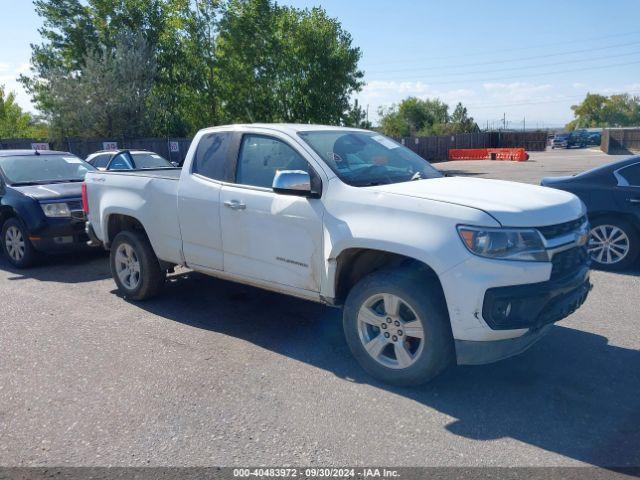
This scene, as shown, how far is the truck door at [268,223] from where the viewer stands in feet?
15.6

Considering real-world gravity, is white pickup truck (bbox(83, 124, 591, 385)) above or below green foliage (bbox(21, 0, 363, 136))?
below

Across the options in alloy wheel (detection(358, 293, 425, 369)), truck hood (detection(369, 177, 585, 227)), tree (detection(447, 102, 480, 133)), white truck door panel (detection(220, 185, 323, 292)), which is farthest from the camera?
tree (detection(447, 102, 480, 133))

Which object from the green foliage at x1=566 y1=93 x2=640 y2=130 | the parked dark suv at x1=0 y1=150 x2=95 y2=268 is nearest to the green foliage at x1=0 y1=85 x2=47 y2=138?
the parked dark suv at x1=0 y1=150 x2=95 y2=268

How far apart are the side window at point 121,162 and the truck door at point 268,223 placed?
13.2 ft

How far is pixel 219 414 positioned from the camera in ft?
13.0

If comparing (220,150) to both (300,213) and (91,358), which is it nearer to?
(300,213)

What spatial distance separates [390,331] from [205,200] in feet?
7.31

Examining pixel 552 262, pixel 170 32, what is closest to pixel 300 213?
pixel 552 262

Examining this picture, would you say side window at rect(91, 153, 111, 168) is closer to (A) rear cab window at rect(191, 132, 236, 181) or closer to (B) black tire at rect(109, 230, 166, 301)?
(B) black tire at rect(109, 230, 166, 301)

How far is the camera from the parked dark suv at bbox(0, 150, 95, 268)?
8.30m

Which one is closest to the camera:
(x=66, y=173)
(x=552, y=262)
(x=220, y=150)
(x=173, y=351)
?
(x=552, y=262)

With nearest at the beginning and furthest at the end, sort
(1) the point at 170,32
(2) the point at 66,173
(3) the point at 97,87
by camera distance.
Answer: (2) the point at 66,173, (3) the point at 97,87, (1) the point at 170,32

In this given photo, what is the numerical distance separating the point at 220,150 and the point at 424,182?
6.62 feet

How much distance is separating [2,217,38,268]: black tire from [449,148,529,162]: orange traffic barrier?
1380 inches
